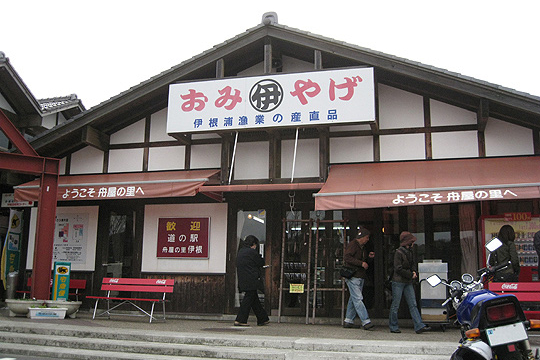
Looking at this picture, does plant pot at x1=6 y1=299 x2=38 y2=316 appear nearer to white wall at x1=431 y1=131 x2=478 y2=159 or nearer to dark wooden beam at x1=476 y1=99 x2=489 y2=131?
white wall at x1=431 y1=131 x2=478 y2=159

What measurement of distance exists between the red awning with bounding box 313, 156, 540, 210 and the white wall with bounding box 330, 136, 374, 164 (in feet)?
1.07

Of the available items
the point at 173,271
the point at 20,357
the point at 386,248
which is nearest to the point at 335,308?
the point at 386,248

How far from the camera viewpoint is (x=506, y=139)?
373 inches

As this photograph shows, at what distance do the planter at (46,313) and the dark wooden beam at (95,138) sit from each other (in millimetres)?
3548

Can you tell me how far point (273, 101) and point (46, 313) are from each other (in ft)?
19.2

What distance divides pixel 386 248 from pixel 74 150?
736cm

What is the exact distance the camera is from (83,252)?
38.2ft

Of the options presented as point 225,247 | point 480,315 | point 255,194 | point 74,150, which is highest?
point 74,150

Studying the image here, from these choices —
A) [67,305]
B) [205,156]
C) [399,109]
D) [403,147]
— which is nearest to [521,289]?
[403,147]

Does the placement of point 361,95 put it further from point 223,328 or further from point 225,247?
point 223,328

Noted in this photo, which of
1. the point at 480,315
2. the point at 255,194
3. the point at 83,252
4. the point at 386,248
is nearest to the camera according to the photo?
the point at 480,315

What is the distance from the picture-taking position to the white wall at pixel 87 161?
11.8m

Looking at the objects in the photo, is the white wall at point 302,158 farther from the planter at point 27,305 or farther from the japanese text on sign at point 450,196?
the planter at point 27,305

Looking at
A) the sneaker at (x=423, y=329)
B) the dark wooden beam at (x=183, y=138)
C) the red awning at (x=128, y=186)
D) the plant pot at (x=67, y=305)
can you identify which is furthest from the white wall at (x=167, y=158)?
the sneaker at (x=423, y=329)
